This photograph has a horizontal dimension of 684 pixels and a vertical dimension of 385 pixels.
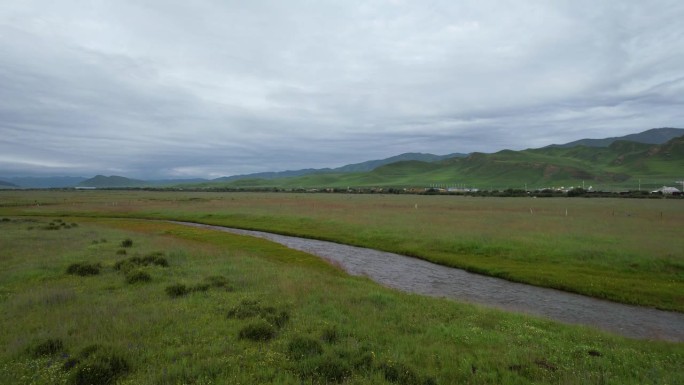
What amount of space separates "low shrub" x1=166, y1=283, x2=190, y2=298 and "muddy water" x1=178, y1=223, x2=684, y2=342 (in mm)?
11763

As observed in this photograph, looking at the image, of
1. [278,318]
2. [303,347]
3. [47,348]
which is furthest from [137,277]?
[303,347]

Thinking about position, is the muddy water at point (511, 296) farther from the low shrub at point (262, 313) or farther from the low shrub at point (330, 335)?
the low shrub at point (330, 335)

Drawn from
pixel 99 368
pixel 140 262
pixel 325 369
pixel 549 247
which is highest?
pixel 99 368

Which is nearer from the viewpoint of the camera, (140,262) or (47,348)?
(47,348)

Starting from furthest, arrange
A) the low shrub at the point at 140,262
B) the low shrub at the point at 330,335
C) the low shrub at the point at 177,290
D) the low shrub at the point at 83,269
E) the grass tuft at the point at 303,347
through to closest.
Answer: the low shrub at the point at 140,262 < the low shrub at the point at 83,269 < the low shrub at the point at 177,290 < the low shrub at the point at 330,335 < the grass tuft at the point at 303,347

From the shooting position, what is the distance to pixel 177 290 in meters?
16.8

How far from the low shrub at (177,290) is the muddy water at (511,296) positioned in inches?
463

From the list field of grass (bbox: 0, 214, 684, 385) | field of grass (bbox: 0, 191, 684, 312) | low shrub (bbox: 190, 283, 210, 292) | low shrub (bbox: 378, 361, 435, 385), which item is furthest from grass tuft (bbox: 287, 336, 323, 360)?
field of grass (bbox: 0, 191, 684, 312)

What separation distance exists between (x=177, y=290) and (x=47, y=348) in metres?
6.45

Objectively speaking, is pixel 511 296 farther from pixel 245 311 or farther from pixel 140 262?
pixel 140 262

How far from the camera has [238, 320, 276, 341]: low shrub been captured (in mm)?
11586

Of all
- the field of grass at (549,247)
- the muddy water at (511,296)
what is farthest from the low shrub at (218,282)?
the field of grass at (549,247)

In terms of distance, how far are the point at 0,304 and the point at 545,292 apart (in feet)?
87.8

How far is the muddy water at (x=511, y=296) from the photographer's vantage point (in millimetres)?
15906
